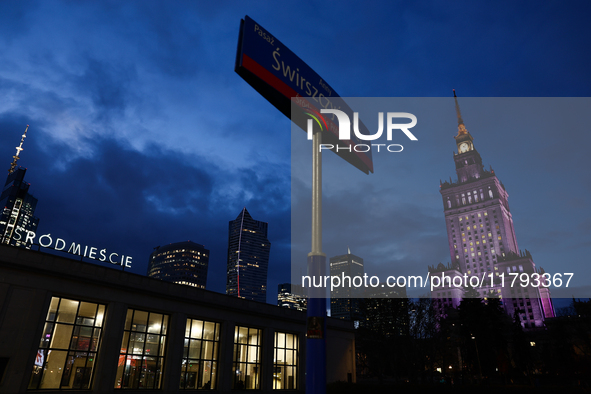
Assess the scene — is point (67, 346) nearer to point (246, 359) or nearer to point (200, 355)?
point (200, 355)

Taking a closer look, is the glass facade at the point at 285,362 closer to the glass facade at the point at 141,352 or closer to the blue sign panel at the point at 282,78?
the glass facade at the point at 141,352

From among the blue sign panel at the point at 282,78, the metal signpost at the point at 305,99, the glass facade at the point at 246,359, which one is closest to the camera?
the metal signpost at the point at 305,99

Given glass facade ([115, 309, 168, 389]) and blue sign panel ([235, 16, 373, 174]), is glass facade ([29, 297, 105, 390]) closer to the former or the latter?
glass facade ([115, 309, 168, 389])

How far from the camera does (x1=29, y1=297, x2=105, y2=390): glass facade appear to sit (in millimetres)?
26031

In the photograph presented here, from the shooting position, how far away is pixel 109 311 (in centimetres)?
2912

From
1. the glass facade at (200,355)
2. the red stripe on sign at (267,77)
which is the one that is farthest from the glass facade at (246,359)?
the red stripe on sign at (267,77)

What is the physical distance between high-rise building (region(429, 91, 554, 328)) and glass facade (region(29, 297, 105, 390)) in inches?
5865

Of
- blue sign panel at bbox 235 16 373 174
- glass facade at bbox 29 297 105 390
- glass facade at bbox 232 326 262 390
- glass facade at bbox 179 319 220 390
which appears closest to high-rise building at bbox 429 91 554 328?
glass facade at bbox 232 326 262 390

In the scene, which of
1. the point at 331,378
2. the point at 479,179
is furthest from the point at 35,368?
the point at 479,179

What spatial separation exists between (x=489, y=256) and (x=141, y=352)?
181967 mm

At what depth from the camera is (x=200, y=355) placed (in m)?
34.6

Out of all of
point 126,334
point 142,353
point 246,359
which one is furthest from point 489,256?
point 126,334

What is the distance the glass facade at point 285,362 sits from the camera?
40594 mm

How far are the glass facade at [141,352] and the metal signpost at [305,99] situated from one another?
22.6 meters
